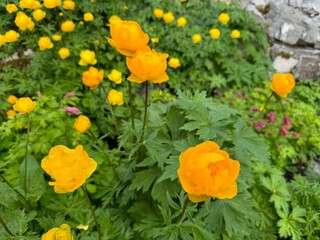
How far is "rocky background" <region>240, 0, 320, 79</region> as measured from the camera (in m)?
3.39

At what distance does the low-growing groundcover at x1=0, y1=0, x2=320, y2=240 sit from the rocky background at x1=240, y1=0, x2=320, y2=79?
499 millimetres

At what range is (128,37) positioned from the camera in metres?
1.00

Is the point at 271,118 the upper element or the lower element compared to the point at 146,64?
lower

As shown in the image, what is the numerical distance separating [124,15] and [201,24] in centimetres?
84

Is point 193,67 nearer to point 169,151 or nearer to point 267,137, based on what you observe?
point 267,137

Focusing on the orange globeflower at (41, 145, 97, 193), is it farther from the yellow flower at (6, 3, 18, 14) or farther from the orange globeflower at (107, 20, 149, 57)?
the yellow flower at (6, 3, 18, 14)

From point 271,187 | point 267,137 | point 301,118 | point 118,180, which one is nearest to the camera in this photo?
point 118,180

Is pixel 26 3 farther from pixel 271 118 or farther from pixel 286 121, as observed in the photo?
pixel 286 121

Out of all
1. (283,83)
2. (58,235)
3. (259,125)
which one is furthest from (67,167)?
(259,125)

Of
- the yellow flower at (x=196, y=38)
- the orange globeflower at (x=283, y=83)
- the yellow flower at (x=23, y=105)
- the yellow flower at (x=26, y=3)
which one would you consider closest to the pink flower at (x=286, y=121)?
the orange globeflower at (x=283, y=83)

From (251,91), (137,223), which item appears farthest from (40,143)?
(251,91)

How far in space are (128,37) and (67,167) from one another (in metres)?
0.49

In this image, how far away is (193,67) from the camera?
9.48 feet

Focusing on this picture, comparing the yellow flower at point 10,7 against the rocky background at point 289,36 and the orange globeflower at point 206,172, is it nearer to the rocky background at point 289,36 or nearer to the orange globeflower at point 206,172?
the orange globeflower at point 206,172
